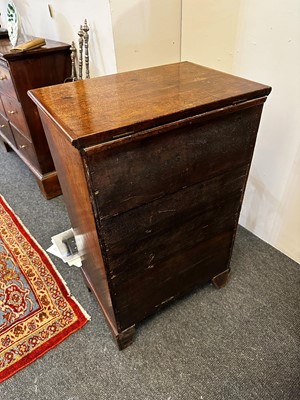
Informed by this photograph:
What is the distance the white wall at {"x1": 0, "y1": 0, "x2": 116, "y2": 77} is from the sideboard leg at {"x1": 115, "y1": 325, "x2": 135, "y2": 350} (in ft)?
3.86

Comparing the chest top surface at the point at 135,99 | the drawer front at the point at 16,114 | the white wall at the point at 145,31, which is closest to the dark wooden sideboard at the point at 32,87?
the drawer front at the point at 16,114

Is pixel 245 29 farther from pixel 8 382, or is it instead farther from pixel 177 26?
pixel 8 382

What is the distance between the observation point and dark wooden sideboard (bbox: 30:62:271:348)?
0.71 m

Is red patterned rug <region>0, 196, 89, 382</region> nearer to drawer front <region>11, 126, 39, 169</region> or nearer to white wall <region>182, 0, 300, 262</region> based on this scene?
drawer front <region>11, 126, 39, 169</region>

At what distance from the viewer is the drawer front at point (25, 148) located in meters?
1.96

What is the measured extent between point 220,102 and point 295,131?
642 mm

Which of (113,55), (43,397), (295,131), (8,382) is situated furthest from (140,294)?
(113,55)

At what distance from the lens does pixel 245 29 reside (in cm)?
129

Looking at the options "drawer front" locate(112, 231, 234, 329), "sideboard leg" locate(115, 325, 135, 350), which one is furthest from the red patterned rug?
"drawer front" locate(112, 231, 234, 329)

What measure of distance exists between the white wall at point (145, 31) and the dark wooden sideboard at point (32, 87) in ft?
1.69

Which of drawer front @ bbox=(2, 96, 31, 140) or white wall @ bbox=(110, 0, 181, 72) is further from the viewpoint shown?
drawer front @ bbox=(2, 96, 31, 140)

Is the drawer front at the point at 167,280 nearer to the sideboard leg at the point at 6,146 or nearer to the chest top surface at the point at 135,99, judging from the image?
the chest top surface at the point at 135,99

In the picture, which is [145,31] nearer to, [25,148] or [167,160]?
[167,160]

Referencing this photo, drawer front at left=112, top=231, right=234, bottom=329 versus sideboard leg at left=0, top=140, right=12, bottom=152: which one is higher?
drawer front at left=112, top=231, right=234, bottom=329
